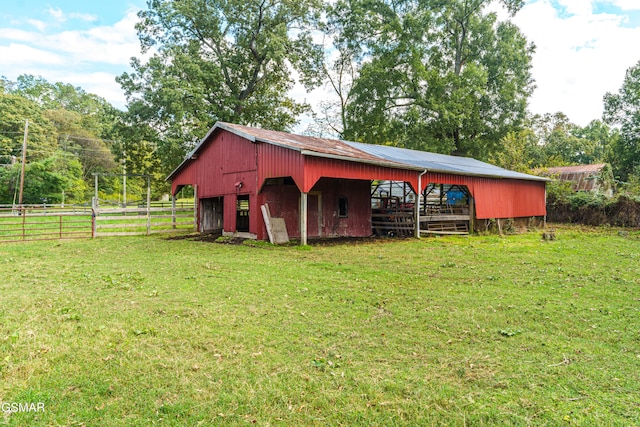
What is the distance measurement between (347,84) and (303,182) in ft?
85.3

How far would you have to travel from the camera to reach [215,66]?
25.2 metres

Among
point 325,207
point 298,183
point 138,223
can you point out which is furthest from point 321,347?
point 138,223

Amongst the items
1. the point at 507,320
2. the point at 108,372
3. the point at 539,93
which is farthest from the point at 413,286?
the point at 539,93

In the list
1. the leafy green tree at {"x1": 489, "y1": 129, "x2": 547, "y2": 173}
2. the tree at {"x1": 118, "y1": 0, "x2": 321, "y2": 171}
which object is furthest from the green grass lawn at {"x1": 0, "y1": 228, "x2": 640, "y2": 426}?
the leafy green tree at {"x1": 489, "y1": 129, "x2": 547, "y2": 173}

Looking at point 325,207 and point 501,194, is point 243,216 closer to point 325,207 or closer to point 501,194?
point 325,207

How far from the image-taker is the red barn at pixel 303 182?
13.3 metres

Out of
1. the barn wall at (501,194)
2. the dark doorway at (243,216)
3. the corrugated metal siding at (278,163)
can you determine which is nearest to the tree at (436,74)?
the barn wall at (501,194)

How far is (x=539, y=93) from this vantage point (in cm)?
3219

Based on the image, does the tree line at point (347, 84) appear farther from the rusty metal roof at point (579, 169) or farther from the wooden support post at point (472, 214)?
the wooden support post at point (472, 214)

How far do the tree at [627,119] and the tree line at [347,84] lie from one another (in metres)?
0.08

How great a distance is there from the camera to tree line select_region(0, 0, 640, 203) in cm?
2355

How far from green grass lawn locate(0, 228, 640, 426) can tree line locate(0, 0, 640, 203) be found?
59.2 feet

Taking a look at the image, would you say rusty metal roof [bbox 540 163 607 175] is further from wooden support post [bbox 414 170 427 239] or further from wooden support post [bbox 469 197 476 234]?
wooden support post [bbox 414 170 427 239]

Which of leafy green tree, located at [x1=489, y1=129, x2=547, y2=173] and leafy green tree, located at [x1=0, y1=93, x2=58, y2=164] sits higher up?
leafy green tree, located at [x1=0, y1=93, x2=58, y2=164]
